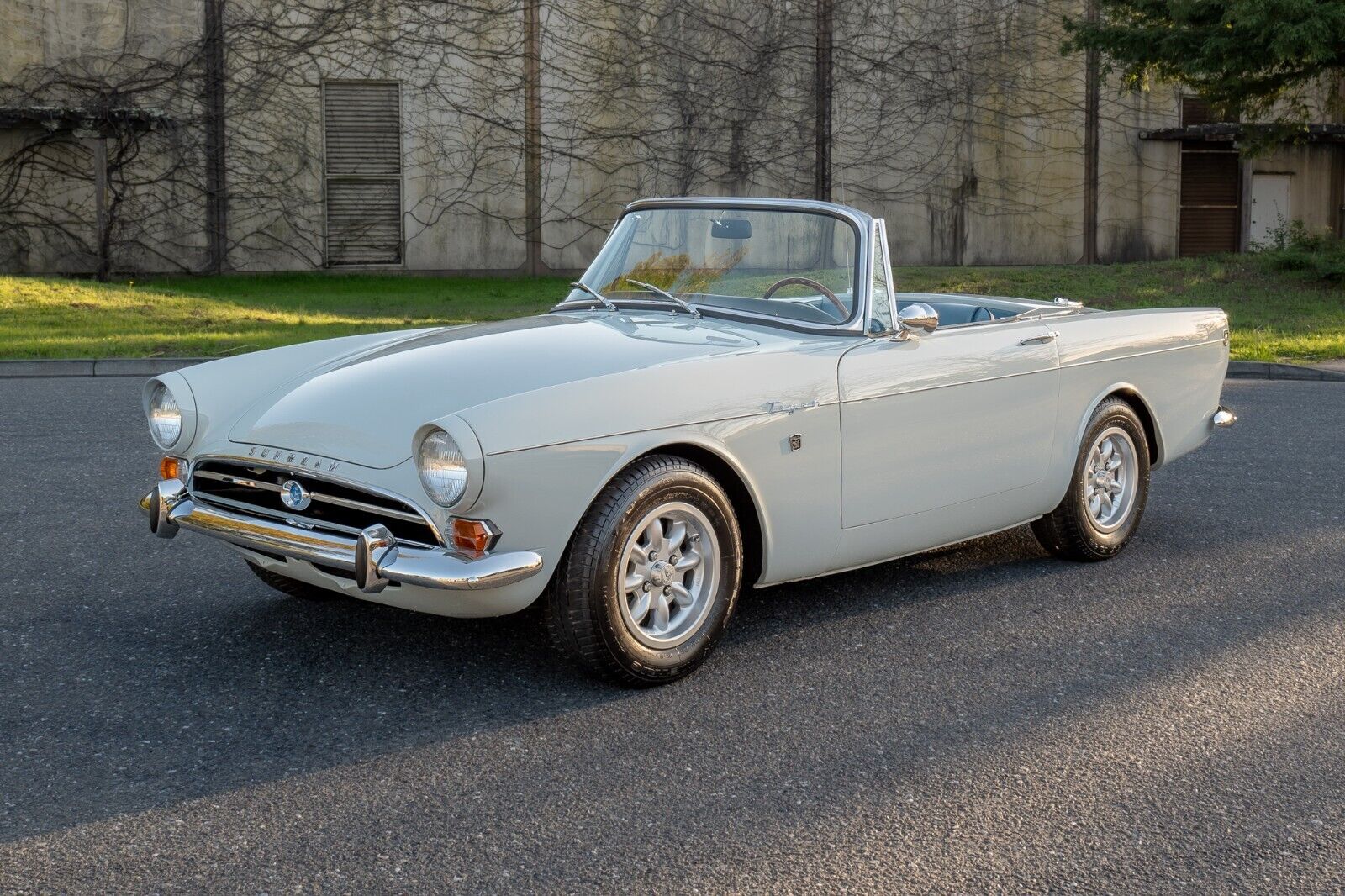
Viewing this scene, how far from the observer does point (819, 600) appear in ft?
16.5

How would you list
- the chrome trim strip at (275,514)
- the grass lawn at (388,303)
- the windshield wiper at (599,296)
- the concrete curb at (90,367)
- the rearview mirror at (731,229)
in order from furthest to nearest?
the grass lawn at (388,303) → the concrete curb at (90,367) → the windshield wiper at (599,296) → the rearview mirror at (731,229) → the chrome trim strip at (275,514)

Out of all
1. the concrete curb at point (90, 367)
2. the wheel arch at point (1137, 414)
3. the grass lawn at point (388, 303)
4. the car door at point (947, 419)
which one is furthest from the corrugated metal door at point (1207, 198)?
the car door at point (947, 419)

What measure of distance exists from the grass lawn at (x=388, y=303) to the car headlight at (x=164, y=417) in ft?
26.2

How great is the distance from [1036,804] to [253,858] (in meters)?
1.72

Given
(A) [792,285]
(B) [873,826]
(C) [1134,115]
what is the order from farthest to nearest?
(C) [1134,115] < (A) [792,285] < (B) [873,826]

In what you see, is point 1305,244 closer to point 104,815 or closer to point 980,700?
point 980,700

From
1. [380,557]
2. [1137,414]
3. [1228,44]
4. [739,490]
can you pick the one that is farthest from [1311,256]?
[380,557]

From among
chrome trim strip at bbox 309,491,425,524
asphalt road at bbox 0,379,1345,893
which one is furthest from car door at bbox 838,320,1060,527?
chrome trim strip at bbox 309,491,425,524

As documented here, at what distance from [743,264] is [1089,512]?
1.70 m

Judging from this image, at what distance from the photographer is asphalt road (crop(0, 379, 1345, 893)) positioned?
2.98 m

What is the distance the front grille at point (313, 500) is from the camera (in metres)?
3.84

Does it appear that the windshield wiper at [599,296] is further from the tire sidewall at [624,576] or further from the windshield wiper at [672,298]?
the tire sidewall at [624,576]

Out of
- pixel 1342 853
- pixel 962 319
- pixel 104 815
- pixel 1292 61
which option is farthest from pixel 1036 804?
pixel 1292 61

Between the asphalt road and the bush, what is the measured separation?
44.0ft
